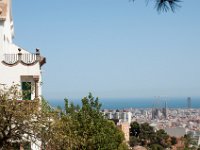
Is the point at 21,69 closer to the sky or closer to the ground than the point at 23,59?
closer to the ground

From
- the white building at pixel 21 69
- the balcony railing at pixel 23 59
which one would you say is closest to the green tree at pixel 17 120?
the white building at pixel 21 69

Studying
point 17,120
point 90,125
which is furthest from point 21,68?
point 17,120

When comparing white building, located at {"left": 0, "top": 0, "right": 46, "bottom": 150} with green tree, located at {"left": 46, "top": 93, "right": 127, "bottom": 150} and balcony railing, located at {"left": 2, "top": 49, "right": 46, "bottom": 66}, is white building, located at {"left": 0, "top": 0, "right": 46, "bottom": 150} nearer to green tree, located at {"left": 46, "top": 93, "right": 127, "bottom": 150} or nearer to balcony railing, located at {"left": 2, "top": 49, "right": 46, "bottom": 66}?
balcony railing, located at {"left": 2, "top": 49, "right": 46, "bottom": 66}

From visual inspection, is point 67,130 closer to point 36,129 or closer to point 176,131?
point 36,129

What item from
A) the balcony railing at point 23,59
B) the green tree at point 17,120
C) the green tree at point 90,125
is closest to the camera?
the green tree at point 17,120

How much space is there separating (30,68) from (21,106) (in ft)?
24.8

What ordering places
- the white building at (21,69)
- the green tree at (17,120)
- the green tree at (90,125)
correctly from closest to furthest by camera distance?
the green tree at (17,120), the white building at (21,69), the green tree at (90,125)

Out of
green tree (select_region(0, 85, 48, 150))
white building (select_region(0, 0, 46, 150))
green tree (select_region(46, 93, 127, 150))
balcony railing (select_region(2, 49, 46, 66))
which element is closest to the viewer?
green tree (select_region(0, 85, 48, 150))

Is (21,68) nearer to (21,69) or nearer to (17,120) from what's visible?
(21,69)

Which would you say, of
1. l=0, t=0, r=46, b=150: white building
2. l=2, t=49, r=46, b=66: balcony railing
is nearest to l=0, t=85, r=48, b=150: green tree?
l=0, t=0, r=46, b=150: white building

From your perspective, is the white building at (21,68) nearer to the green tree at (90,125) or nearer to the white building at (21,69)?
the white building at (21,69)

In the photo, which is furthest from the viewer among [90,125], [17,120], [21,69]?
[90,125]

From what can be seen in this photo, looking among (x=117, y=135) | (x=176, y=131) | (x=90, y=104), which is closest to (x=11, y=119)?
(x=90, y=104)

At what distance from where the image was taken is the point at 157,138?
7375 centimetres
